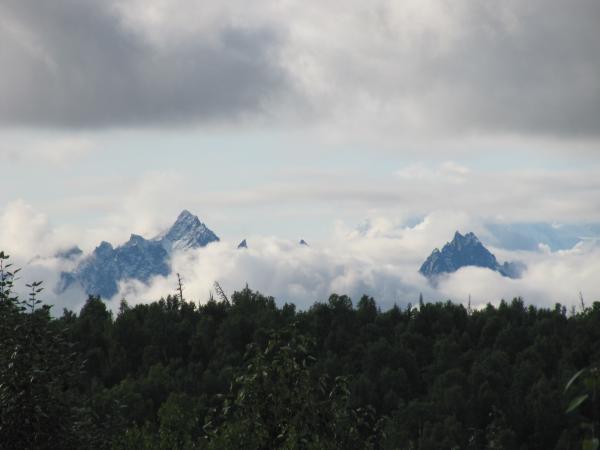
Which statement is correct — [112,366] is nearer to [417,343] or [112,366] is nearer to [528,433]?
[417,343]

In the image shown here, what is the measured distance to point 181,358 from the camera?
183500mm

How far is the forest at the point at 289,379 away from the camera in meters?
31.4

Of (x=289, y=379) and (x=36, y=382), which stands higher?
(x=36, y=382)

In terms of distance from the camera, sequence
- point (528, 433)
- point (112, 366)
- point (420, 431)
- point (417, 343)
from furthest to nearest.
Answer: point (417, 343)
point (112, 366)
point (528, 433)
point (420, 431)

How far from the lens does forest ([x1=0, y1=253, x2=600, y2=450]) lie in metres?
31.4

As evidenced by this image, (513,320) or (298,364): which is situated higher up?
(513,320)

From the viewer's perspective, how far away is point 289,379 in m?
33.1

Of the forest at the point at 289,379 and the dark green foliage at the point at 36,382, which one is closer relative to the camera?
the dark green foliage at the point at 36,382

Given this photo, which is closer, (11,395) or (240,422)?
(11,395)

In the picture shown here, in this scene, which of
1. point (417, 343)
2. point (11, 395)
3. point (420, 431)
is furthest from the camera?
point (417, 343)

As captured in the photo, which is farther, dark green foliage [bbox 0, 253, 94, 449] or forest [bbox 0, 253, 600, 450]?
forest [bbox 0, 253, 600, 450]

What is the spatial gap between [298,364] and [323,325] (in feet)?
543

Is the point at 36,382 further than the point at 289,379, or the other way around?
the point at 289,379

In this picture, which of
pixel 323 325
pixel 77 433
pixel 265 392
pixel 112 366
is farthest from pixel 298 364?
pixel 323 325
